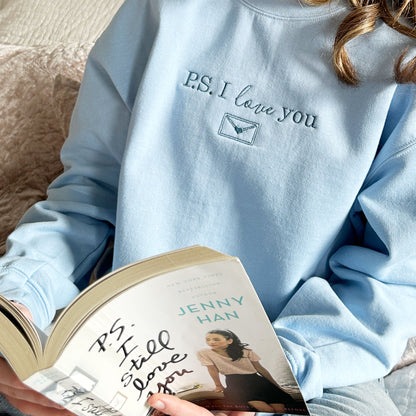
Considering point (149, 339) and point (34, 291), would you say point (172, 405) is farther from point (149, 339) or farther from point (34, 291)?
point (34, 291)

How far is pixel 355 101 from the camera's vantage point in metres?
0.78

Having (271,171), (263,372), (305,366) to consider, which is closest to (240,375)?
(263,372)

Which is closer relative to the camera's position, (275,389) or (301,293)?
(275,389)

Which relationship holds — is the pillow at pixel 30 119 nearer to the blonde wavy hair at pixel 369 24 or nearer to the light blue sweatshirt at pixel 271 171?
the light blue sweatshirt at pixel 271 171

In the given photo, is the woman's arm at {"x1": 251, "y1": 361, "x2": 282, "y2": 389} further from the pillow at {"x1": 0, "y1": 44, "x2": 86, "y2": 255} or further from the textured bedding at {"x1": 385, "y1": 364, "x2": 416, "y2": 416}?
the pillow at {"x1": 0, "y1": 44, "x2": 86, "y2": 255}

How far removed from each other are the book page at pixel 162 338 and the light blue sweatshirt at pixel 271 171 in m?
0.17

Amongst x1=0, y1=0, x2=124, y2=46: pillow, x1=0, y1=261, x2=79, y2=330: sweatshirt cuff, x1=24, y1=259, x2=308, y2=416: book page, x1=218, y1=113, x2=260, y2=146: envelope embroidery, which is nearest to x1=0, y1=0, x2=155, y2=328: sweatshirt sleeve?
x1=0, y1=261, x2=79, y2=330: sweatshirt cuff

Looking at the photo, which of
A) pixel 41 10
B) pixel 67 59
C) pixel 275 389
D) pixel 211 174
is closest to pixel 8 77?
pixel 67 59

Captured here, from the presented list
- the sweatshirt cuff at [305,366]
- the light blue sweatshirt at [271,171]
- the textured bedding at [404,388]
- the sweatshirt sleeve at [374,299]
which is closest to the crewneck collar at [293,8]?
the light blue sweatshirt at [271,171]

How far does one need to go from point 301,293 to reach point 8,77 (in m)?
0.65

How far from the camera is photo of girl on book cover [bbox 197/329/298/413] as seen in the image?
0.58 meters

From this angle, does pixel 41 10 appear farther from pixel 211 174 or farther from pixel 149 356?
pixel 149 356

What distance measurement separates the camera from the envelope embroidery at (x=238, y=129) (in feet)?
2.66

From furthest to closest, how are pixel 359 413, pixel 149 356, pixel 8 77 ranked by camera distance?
pixel 8 77, pixel 359 413, pixel 149 356
